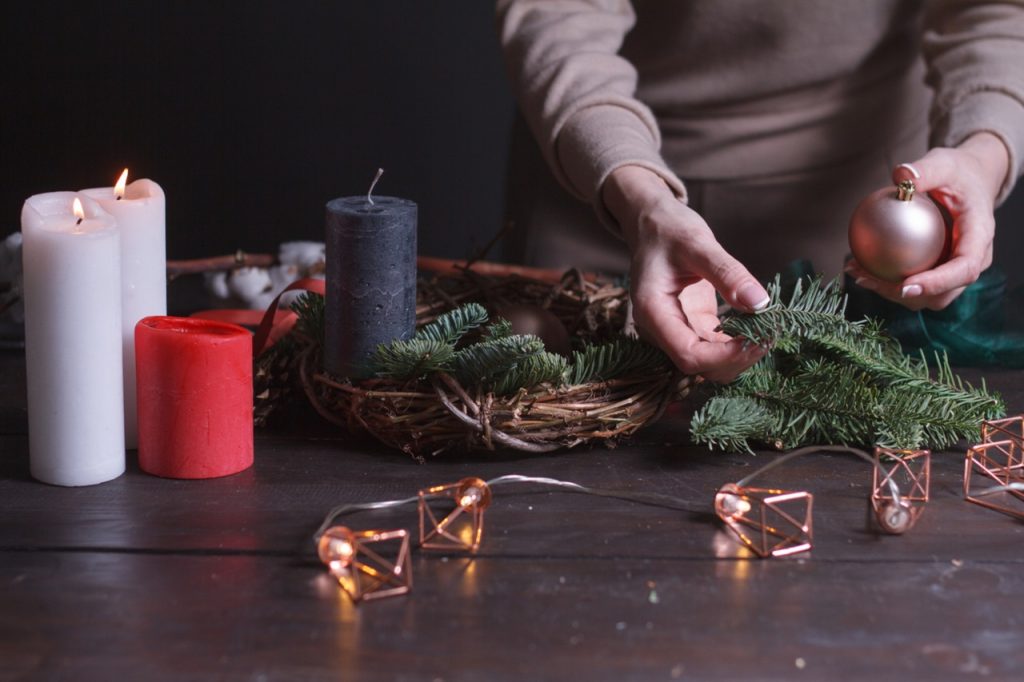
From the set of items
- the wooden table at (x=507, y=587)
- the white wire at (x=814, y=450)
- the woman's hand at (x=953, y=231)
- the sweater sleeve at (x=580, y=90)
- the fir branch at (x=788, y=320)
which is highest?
the sweater sleeve at (x=580, y=90)

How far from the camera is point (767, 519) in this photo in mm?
869

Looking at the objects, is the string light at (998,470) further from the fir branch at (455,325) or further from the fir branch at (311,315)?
the fir branch at (311,315)

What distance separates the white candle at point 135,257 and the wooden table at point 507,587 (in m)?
0.08

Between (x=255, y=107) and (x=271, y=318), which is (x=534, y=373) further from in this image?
(x=255, y=107)

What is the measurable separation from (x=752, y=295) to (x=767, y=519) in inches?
6.9

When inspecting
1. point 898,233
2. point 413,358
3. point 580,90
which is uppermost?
point 580,90

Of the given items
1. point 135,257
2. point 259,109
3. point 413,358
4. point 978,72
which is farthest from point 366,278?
point 259,109

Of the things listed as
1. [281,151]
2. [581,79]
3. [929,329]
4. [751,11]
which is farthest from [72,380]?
[281,151]

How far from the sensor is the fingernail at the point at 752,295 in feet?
3.05

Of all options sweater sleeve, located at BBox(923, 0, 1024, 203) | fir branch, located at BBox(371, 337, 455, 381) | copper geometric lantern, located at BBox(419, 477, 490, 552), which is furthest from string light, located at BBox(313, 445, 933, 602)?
sweater sleeve, located at BBox(923, 0, 1024, 203)

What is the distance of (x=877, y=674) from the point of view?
665 millimetres

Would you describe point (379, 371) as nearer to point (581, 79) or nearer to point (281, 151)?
point (581, 79)

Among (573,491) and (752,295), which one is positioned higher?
(752,295)

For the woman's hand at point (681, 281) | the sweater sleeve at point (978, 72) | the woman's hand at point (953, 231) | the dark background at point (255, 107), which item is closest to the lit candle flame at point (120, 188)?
the woman's hand at point (681, 281)
